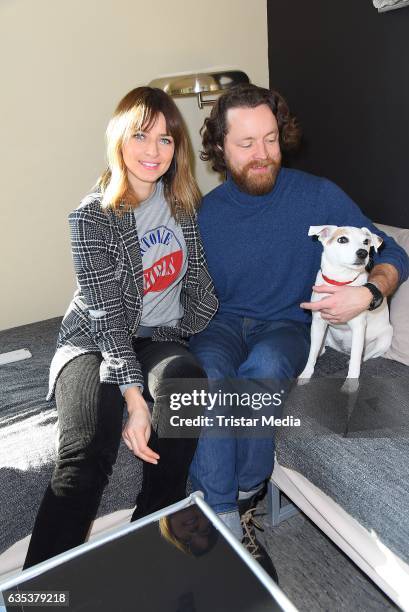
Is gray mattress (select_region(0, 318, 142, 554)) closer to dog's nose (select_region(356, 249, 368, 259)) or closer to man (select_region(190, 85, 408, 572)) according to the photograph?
man (select_region(190, 85, 408, 572))

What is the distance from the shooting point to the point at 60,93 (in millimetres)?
2568

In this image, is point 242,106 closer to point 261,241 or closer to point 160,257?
point 261,241

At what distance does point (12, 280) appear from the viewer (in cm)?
266

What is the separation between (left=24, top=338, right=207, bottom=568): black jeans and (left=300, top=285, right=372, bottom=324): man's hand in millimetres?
442

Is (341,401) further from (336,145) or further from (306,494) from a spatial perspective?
(336,145)

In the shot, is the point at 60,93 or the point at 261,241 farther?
the point at 60,93

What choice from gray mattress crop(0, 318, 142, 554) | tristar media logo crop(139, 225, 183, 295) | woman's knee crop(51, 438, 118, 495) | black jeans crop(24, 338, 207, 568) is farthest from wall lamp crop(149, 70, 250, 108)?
woman's knee crop(51, 438, 118, 495)

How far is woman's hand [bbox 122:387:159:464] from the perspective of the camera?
60.2 inches

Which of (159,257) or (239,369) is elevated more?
(159,257)

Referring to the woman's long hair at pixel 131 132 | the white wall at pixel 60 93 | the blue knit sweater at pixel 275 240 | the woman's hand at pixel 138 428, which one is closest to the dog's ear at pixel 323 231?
the blue knit sweater at pixel 275 240

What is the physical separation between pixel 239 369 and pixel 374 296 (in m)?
0.50

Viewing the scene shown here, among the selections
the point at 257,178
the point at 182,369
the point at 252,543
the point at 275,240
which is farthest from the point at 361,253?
the point at 252,543

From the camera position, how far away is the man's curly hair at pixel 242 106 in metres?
1.97

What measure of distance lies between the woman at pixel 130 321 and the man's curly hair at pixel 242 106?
0.26 metres
